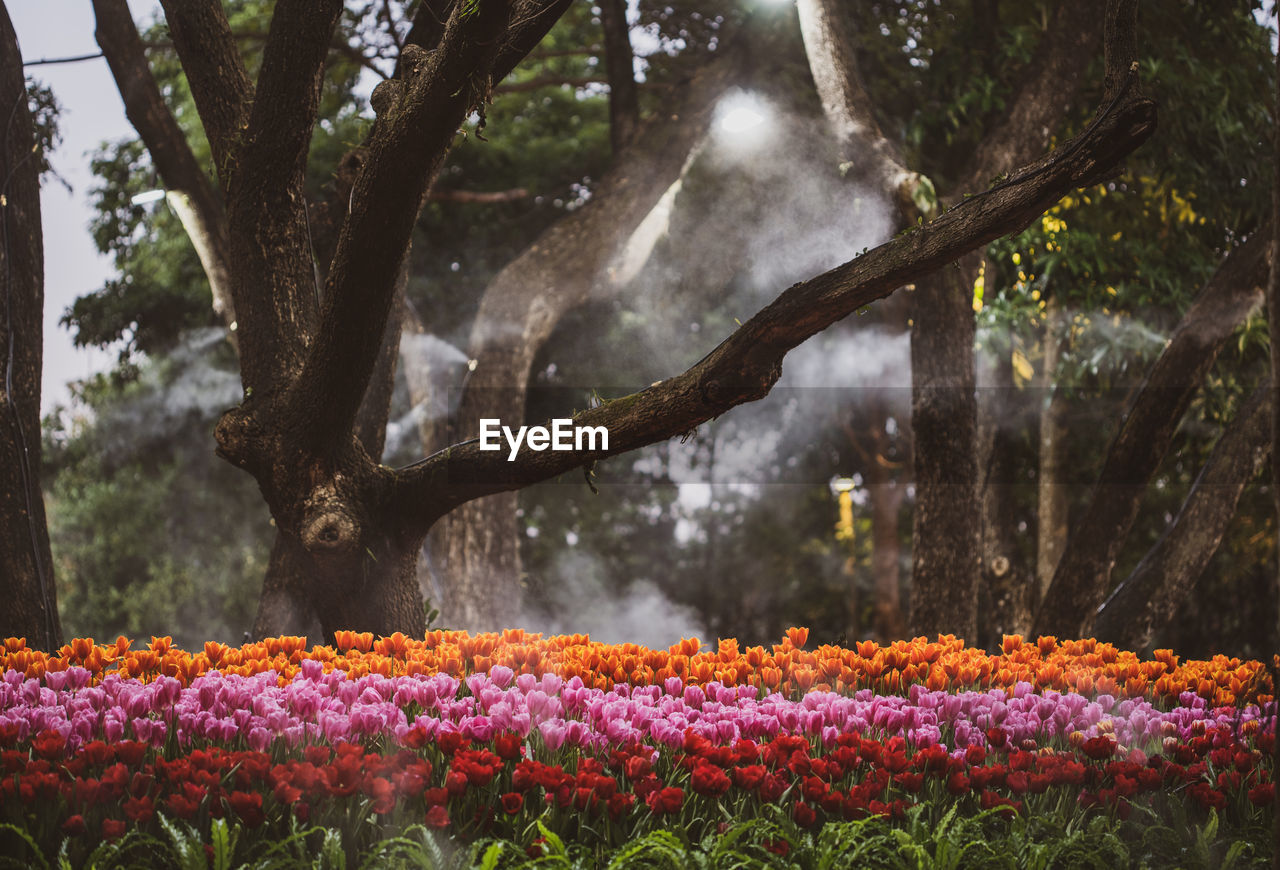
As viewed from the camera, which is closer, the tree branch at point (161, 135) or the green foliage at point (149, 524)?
the tree branch at point (161, 135)

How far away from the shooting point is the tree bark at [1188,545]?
6203 mm

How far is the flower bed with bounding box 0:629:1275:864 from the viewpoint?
7.24ft

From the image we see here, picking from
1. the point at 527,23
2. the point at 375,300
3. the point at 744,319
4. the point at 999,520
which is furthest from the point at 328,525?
the point at 744,319

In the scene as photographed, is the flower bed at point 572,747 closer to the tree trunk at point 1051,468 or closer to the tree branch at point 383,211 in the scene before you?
the tree branch at point 383,211

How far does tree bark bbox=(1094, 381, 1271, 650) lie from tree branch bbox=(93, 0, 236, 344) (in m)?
5.41

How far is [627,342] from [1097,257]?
5010mm

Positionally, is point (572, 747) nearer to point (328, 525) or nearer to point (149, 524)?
point (328, 525)

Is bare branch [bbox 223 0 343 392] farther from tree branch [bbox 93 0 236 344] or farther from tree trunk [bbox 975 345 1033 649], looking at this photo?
tree trunk [bbox 975 345 1033 649]

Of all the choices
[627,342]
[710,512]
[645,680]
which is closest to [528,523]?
[627,342]

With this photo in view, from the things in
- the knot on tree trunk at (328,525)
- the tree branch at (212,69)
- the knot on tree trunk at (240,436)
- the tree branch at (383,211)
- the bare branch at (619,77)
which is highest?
the bare branch at (619,77)

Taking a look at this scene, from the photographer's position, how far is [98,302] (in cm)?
1187

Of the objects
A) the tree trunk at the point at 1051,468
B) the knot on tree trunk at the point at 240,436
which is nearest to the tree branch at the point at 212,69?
the knot on tree trunk at the point at 240,436

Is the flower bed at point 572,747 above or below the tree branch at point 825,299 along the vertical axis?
below

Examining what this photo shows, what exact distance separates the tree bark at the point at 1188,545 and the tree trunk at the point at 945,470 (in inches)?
34.6
